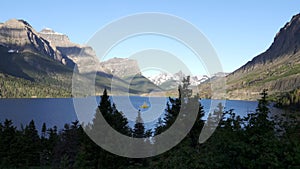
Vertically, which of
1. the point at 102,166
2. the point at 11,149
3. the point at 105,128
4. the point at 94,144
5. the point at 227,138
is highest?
the point at 227,138

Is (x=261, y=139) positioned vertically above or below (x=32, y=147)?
above

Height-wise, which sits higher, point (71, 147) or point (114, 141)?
point (114, 141)

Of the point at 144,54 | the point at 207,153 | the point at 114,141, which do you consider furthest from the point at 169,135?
the point at 207,153

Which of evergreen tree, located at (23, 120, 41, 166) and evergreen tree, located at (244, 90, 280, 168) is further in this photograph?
evergreen tree, located at (23, 120, 41, 166)

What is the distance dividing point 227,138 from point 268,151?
1.41 metres

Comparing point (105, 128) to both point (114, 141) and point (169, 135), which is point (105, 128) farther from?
point (169, 135)

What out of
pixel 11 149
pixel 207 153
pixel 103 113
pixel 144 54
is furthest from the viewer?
pixel 11 149

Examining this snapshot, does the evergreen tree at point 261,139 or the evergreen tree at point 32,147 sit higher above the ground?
the evergreen tree at point 261,139

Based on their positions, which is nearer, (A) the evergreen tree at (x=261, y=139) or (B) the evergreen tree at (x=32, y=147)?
(A) the evergreen tree at (x=261, y=139)

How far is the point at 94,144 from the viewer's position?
28203 millimetres

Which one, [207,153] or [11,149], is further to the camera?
[11,149]

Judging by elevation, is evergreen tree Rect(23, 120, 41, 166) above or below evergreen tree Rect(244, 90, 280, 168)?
below

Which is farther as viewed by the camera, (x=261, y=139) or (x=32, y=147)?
(x=32, y=147)

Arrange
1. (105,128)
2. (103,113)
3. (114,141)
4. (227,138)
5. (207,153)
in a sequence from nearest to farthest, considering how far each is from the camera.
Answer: (227,138) → (207,153) → (114,141) → (105,128) → (103,113)
